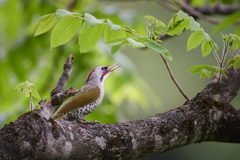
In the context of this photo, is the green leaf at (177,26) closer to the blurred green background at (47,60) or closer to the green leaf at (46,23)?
the green leaf at (46,23)

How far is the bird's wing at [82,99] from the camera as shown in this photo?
295 cm

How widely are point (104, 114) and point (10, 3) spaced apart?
6.01 ft

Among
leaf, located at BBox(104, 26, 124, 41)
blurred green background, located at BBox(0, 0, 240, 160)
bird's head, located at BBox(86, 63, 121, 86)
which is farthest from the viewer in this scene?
blurred green background, located at BBox(0, 0, 240, 160)

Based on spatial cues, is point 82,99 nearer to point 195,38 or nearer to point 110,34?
point 110,34

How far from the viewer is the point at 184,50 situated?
13461 mm

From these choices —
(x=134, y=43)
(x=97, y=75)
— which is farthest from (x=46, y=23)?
(x=97, y=75)

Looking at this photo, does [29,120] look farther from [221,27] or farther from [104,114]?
[104,114]

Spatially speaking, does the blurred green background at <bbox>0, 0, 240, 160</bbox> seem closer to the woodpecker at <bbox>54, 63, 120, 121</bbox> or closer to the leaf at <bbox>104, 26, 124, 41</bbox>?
the woodpecker at <bbox>54, 63, 120, 121</bbox>

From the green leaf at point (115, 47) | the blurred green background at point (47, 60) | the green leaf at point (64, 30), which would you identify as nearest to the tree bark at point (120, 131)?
the green leaf at point (64, 30)

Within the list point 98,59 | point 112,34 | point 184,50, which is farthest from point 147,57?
point 112,34

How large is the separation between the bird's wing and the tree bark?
2.58 feet

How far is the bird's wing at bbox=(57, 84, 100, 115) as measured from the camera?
9.68 feet

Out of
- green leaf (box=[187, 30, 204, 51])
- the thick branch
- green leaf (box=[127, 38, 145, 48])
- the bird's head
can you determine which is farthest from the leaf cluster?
the bird's head

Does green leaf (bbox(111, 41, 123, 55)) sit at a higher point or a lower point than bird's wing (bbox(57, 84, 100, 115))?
lower
